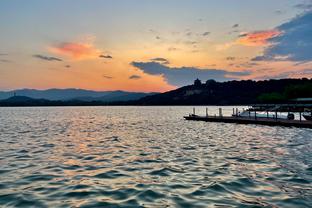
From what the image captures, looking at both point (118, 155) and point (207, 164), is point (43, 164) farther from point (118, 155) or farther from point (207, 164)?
point (207, 164)

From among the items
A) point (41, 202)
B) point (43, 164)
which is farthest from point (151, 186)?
point (43, 164)

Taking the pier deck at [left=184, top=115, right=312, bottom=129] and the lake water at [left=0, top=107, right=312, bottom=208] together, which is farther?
the pier deck at [left=184, top=115, right=312, bottom=129]

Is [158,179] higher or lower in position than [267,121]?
higher

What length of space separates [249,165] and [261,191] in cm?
554

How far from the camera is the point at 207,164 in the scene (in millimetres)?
17281

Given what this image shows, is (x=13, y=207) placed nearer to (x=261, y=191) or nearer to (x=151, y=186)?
(x=151, y=186)

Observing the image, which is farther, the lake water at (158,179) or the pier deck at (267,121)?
the pier deck at (267,121)

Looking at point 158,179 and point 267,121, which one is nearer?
point 158,179

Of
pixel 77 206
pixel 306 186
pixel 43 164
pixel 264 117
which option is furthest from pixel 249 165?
pixel 264 117

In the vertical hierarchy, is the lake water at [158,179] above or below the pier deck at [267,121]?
above

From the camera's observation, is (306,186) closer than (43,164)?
Yes

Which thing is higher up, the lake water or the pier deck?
the lake water

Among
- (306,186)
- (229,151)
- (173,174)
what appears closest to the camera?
(306,186)

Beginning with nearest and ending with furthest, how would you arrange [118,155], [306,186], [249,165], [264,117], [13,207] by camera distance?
[13,207] → [306,186] → [249,165] → [118,155] → [264,117]
